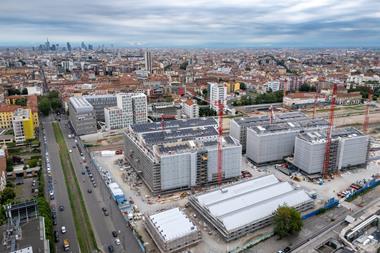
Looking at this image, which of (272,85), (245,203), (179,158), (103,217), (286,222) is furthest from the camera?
(272,85)

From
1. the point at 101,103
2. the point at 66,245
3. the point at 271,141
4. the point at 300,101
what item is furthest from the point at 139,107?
the point at 300,101

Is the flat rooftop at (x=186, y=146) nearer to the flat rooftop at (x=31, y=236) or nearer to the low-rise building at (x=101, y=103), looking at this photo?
the flat rooftop at (x=31, y=236)

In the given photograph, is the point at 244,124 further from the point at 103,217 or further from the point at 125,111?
the point at 103,217

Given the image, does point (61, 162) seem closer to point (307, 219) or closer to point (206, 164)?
point (206, 164)

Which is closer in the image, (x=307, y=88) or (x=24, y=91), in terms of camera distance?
(x=24, y=91)

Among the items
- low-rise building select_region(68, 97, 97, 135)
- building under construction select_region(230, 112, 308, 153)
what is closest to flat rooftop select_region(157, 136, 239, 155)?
building under construction select_region(230, 112, 308, 153)
